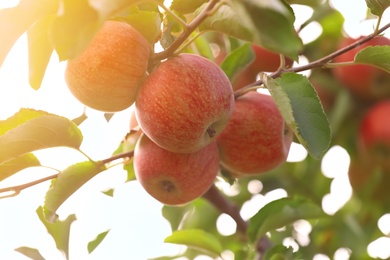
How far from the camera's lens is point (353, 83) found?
7.98ft

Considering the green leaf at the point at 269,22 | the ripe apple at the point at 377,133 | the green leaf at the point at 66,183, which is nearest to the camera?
the green leaf at the point at 269,22

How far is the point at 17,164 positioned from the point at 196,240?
1.77 ft

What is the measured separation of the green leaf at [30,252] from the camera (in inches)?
63.7

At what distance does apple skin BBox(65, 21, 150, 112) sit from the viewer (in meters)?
1.21

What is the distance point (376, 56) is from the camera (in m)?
1.26

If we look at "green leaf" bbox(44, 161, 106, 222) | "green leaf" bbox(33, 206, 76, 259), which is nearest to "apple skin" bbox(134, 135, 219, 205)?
"green leaf" bbox(44, 161, 106, 222)

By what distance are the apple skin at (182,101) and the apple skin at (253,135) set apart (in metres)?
0.22

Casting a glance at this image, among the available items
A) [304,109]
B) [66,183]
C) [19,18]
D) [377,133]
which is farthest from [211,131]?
[377,133]

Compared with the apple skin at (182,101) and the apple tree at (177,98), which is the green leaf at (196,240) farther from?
the apple skin at (182,101)

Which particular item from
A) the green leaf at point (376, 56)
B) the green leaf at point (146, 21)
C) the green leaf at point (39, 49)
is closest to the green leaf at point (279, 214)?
the green leaf at point (376, 56)

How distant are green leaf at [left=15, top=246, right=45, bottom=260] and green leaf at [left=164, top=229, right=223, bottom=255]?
0.32m

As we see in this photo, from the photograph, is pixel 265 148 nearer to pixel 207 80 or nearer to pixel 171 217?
pixel 207 80

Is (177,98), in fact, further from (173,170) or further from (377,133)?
(377,133)

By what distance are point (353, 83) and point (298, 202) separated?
911mm
